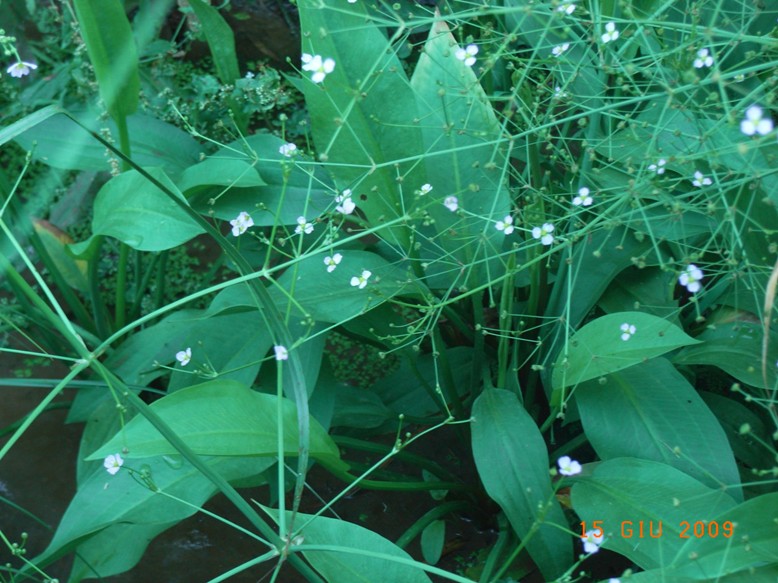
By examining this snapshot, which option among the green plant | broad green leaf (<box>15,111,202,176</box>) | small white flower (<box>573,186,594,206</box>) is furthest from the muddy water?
small white flower (<box>573,186,594,206</box>)

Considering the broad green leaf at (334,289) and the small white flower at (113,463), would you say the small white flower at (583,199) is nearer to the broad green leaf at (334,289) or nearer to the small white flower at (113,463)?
the broad green leaf at (334,289)

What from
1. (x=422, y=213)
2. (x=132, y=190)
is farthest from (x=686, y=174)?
(x=132, y=190)

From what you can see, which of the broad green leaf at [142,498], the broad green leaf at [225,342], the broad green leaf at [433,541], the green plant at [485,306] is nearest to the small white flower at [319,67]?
the green plant at [485,306]

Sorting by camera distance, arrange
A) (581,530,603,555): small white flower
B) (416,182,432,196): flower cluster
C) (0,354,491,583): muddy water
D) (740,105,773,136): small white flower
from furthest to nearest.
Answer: (0,354,491,583): muddy water → (416,182,432,196): flower cluster → (581,530,603,555): small white flower → (740,105,773,136): small white flower

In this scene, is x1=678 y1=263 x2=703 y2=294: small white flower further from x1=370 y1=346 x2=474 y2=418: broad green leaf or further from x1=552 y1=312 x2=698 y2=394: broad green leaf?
x1=370 y1=346 x2=474 y2=418: broad green leaf

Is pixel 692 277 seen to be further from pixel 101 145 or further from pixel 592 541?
pixel 101 145

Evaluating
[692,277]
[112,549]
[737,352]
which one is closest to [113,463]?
[112,549]

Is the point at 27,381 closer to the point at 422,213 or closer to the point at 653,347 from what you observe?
the point at 422,213

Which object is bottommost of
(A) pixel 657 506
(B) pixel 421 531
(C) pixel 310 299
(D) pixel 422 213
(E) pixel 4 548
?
A: (B) pixel 421 531
